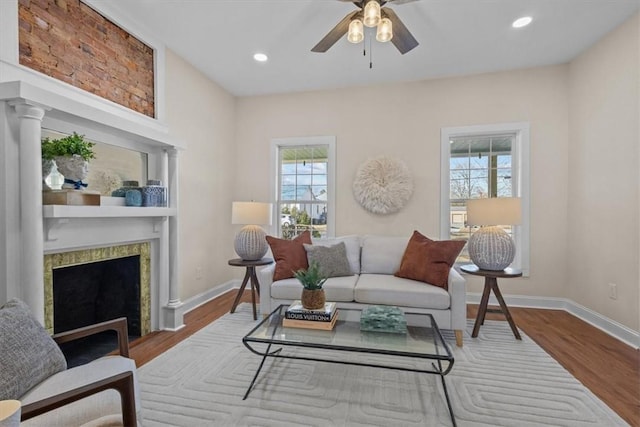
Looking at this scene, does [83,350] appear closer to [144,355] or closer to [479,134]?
[144,355]

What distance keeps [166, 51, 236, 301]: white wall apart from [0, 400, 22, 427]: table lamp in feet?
9.21

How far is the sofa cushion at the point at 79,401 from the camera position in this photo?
1.11 m

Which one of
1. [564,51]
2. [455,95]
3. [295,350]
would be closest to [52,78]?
[295,350]

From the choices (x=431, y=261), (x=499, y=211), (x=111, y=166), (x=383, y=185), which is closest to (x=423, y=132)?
(x=383, y=185)

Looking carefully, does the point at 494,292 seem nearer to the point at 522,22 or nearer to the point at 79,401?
the point at 522,22

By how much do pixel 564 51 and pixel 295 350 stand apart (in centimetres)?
413

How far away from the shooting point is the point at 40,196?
6.21 feet

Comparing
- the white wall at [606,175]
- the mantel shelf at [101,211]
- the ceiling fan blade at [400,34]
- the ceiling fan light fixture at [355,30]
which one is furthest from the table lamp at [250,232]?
the white wall at [606,175]

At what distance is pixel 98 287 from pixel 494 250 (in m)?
3.67

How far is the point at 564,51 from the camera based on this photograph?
10.8 ft

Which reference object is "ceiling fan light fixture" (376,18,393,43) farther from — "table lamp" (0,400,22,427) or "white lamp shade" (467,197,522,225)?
"table lamp" (0,400,22,427)

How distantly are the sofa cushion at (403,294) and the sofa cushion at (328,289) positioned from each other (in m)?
0.09

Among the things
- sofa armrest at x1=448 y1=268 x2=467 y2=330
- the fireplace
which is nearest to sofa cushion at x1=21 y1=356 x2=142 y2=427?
the fireplace

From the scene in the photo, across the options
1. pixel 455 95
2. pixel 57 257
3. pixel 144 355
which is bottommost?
pixel 144 355
